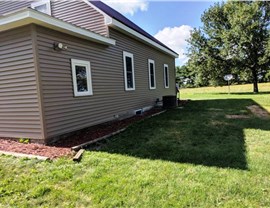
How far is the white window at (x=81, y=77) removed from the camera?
593cm

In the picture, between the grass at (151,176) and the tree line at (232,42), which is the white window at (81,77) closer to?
the grass at (151,176)

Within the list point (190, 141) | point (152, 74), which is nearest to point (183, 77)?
point (152, 74)

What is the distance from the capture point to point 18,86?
17.1 feet

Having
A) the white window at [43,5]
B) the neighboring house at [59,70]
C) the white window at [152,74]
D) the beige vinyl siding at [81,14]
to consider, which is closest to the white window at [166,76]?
the white window at [152,74]

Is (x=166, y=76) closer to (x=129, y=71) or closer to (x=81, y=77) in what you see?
(x=129, y=71)

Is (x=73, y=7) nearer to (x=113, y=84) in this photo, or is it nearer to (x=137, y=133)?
(x=113, y=84)

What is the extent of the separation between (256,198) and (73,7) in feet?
26.3

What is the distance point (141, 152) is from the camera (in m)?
4.43

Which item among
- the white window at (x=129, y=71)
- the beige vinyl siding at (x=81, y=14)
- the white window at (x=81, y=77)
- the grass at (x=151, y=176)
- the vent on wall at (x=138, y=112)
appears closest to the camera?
the grass at (x=151, y=176)

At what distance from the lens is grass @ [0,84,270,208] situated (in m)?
2.69

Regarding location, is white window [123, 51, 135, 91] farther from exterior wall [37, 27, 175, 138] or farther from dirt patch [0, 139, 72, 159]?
dirt patch [0, 139, 72, 159]

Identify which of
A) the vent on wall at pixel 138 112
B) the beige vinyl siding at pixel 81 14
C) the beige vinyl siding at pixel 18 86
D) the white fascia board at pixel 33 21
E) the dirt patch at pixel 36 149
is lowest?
the dirt patch at pixel 36 149

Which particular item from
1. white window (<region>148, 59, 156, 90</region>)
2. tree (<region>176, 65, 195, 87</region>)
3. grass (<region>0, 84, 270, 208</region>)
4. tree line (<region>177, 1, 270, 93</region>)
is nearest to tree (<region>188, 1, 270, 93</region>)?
tree line (<region>177, 1, 270, 93</region>)

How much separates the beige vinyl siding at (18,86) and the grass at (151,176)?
1.22 m
